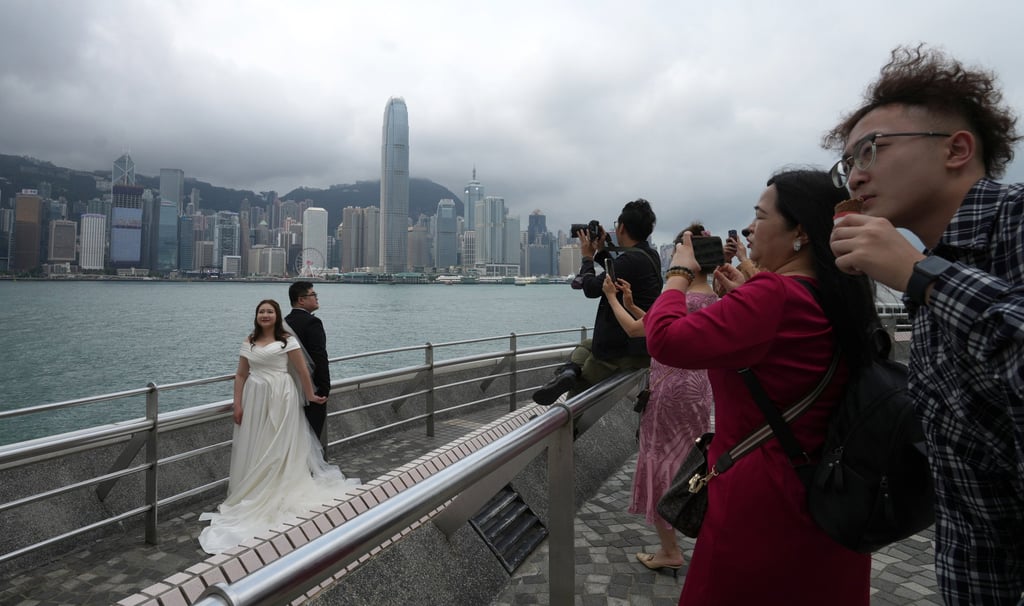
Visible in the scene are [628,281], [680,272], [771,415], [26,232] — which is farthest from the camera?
[26,232]

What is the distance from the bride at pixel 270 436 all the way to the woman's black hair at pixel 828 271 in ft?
15.6

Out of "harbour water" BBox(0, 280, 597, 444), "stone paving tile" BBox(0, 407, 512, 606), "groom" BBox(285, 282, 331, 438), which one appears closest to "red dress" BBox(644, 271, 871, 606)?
"stone paving tile" BBox(0, 407, 512, 606)

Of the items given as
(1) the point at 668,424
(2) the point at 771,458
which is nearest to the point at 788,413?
(2) the point at 771,458

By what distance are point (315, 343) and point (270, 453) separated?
116cm

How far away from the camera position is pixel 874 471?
1275mm

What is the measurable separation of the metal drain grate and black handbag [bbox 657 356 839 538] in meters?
1.25

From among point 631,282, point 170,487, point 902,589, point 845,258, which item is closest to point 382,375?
point 170,487

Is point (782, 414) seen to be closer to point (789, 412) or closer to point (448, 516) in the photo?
point (789, 412)

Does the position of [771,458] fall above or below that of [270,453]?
above

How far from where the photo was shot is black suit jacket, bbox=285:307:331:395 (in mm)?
5945

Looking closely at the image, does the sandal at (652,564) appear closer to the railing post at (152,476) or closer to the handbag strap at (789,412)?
the handbag strap at (789,412)

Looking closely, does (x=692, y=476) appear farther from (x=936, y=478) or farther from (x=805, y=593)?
(x=936, y=478)

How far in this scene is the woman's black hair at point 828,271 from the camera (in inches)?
57.3

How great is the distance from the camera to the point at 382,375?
6.38 metres
